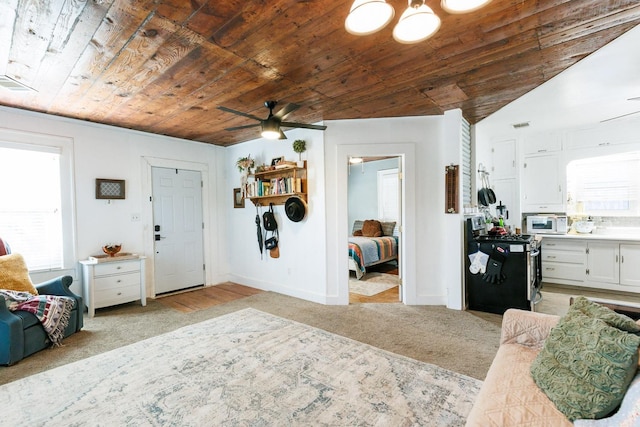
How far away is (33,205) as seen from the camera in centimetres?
371

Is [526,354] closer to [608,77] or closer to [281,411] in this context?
[281,411]

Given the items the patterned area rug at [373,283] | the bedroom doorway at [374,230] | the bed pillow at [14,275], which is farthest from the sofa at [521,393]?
the bed pillow at [14,275]

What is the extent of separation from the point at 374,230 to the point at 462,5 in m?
5.42

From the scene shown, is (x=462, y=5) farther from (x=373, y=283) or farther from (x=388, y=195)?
(x=388, y=195)

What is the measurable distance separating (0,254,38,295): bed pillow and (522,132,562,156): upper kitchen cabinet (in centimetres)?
684

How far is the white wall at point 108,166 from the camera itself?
3866 millimetres

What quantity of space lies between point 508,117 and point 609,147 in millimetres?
1720

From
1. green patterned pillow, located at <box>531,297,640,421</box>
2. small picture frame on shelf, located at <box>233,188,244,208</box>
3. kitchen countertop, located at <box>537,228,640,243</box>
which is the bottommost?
green patterned pillow, located at <box>531,297,640,421</box>

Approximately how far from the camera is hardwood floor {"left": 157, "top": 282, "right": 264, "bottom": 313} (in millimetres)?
4215

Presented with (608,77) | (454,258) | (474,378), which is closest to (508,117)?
(608,77)

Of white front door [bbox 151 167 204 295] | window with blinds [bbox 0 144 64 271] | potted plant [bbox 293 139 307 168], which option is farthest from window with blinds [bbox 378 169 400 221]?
window with blinds [bbox 0 144 64 271]

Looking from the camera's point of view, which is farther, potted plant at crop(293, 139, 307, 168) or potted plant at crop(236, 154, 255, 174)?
potted plant at crop(236, 154, 255, 174)

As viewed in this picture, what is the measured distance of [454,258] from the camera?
150 inches

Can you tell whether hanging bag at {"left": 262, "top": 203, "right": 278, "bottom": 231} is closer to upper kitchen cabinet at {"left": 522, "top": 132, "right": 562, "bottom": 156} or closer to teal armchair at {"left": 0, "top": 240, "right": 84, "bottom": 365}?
teal armchair at {"left": 0, "top": 240, "right": 84, "bottom": 365}
